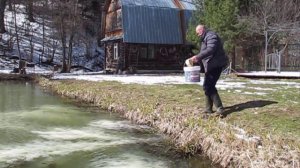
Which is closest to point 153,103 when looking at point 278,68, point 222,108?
point 222,108

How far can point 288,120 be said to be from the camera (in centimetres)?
838

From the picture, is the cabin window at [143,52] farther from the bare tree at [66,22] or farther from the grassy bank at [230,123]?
the grassy bank at [230,123]

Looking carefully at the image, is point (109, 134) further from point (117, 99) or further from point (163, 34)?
point (163, 34)

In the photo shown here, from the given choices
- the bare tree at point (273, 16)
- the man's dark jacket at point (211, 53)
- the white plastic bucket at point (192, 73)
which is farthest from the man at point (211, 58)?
the bare tree at point (273, 16)

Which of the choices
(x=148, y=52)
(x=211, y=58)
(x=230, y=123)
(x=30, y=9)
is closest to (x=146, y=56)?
(x=148, y=52)

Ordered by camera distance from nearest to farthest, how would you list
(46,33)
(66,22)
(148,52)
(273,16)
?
(273,16) → (148,52) → (66,22) → (46,33)

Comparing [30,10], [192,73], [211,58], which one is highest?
[30,10]

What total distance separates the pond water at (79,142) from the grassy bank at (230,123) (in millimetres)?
372

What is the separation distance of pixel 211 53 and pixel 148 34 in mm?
25714

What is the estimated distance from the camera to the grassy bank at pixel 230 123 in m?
6.79

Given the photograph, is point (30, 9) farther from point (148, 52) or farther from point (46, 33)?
point (148, 52)

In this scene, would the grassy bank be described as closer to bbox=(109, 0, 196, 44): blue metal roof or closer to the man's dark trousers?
the man's dark trousers

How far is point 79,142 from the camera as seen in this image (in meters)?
9.59

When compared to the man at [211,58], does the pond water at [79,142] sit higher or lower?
lower
